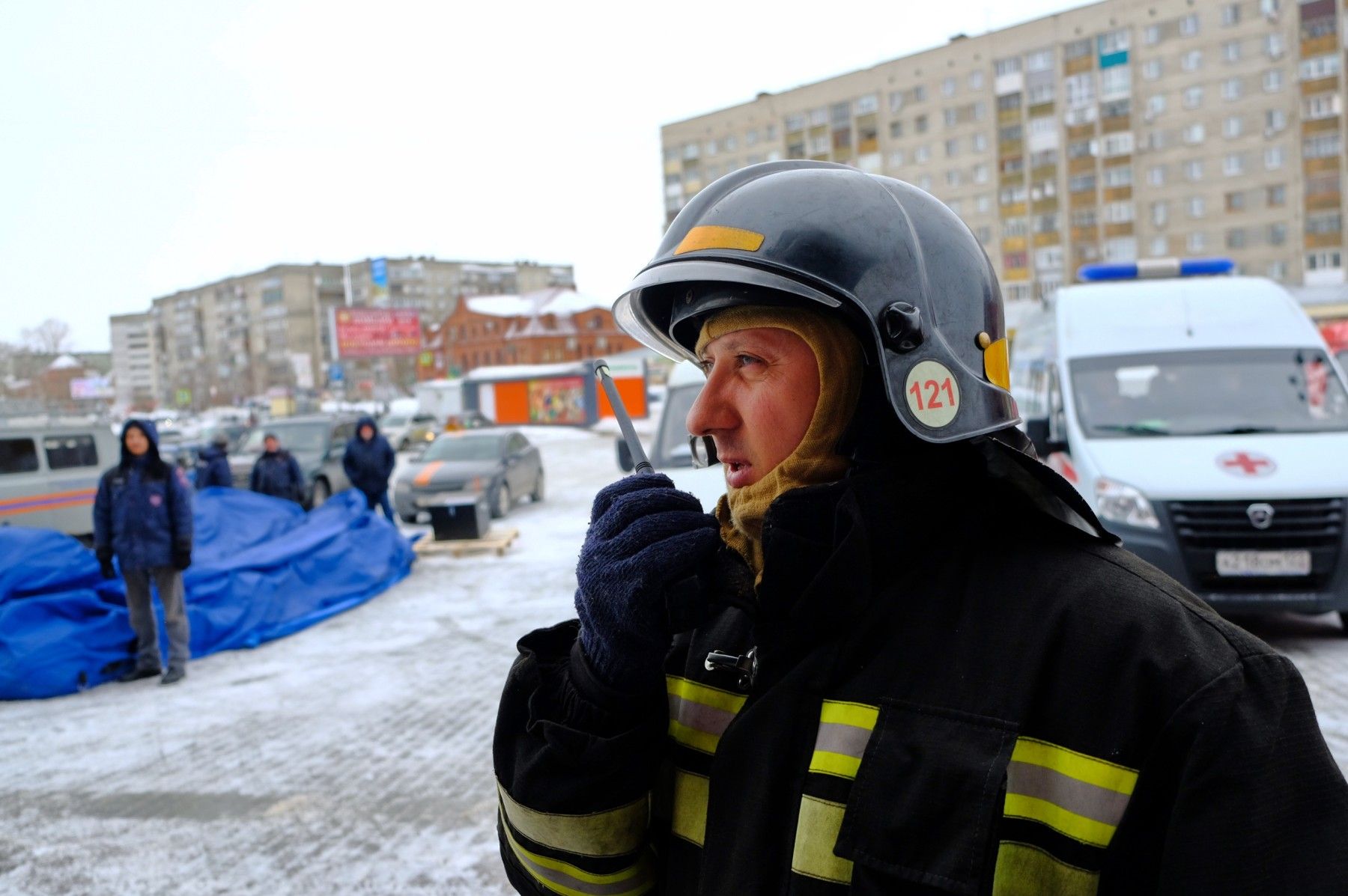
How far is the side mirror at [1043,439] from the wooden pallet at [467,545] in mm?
6888

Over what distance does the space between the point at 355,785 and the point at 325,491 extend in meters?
12.5

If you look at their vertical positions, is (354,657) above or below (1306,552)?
below

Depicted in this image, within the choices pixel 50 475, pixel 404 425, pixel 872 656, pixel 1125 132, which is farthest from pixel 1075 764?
pixel 1125 132

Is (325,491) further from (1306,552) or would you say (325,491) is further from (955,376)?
(955,376)

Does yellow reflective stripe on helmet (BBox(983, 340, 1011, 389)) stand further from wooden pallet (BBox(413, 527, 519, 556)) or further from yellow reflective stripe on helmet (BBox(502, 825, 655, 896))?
wooden pallet (BBox(413, 527, 519, 556))

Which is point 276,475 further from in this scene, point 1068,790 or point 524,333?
point 524,333

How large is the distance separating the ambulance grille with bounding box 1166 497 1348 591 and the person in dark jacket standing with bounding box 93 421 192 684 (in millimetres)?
6870

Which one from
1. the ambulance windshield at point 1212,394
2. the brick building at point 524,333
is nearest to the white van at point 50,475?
the ambulance windshield at point 1212,394

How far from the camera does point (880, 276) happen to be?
1.50 metres

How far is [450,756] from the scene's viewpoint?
5.06 meters

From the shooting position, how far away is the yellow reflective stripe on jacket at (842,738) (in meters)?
1.18

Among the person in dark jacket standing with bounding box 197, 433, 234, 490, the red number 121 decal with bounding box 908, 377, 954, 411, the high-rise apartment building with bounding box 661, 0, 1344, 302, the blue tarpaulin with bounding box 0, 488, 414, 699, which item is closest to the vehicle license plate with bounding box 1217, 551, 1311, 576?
the red number 121 decal with bounding box 908, 377, 954, 411

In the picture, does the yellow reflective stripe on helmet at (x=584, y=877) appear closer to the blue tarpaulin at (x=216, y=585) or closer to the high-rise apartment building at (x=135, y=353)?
the blue tarpaulin at (x=216, y=585)

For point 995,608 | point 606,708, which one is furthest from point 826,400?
point 606,708
